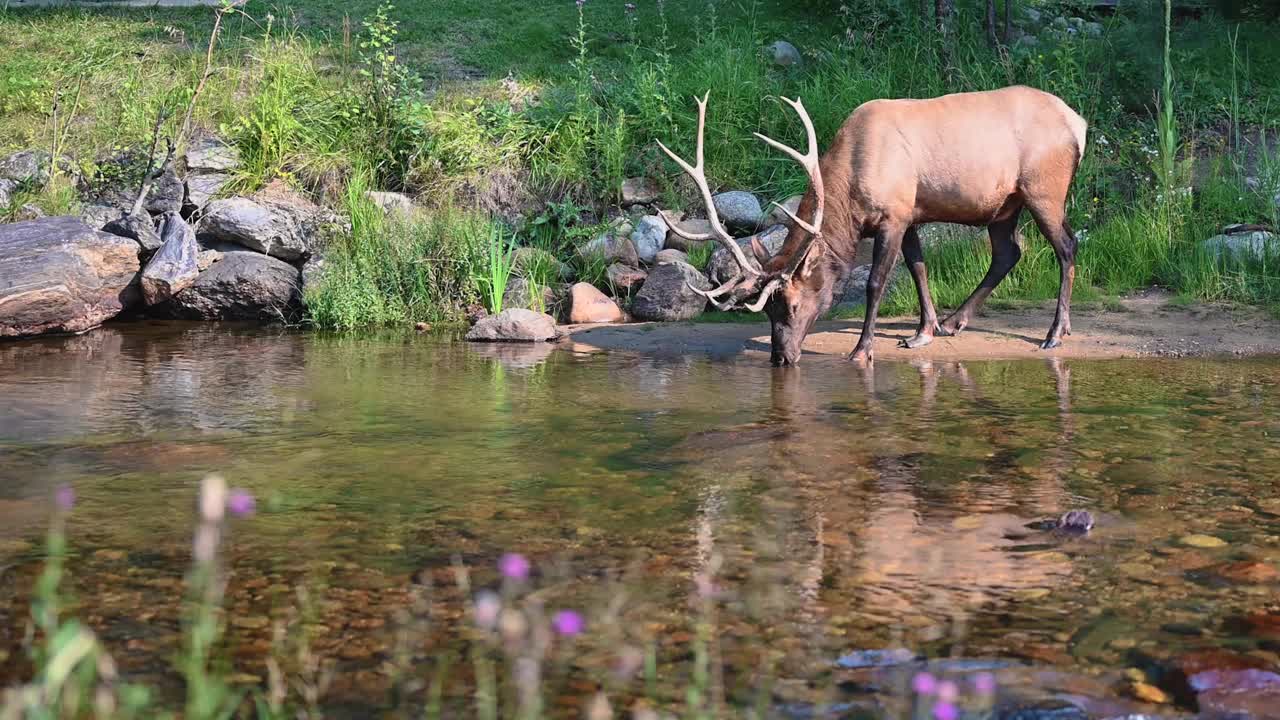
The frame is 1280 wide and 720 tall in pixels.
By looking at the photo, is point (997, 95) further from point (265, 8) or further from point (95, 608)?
point (265, 8)

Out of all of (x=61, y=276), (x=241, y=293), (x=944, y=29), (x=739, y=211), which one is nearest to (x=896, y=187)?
(x=739, y=211)

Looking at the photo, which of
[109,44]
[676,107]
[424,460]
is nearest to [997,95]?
[676,107]

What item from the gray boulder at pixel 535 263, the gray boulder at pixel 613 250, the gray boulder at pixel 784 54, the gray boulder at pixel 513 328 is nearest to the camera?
the gray boulder at pixel 513 328

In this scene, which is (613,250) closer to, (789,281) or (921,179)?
(789,281)

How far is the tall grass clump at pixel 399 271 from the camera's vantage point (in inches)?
456

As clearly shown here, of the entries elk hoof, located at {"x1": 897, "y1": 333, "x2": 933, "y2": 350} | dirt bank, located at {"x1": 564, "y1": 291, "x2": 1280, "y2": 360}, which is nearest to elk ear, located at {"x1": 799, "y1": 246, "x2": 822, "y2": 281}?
dirt bank, located at {"x1": 564, "y1": 291, "x2": 1280, "y2": 360}

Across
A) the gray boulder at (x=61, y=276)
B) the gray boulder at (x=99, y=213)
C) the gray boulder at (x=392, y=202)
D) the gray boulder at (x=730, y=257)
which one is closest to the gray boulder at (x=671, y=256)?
the gray boulder at (x=730, y=257)

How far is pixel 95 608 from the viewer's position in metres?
4.22

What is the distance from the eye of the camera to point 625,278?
11953 millimetres

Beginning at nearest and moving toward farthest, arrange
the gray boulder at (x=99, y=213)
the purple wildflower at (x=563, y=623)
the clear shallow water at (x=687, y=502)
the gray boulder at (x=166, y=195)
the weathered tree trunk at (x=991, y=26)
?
the purple wildflower at (x=563, y=623) → the clear shallow water at (x=687, y=502) → the gray boulder at (x=99, y=213) → the gray boulder at (x=166, y=195) → the weathered tree trunk at (x=991, y=26)

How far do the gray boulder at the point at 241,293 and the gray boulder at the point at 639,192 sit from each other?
9.90 ft

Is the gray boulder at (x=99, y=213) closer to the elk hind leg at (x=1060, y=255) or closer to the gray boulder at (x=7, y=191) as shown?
the gray boulder at (x=7, y=191)

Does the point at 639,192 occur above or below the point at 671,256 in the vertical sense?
above

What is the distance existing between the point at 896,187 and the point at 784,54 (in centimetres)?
595
